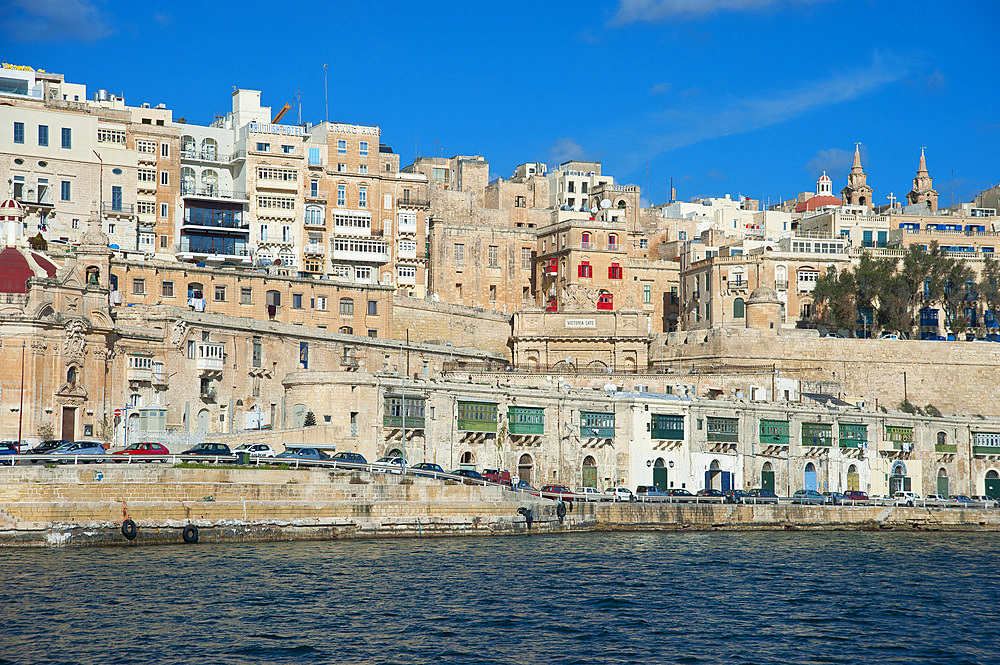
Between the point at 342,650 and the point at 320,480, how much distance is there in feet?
64.6

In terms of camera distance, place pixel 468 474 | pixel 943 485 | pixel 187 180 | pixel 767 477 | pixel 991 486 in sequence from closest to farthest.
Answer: pixel 468 474 < pixel 767 477 < pixel 943 485 < pixel 991 486 < pixel 187 180

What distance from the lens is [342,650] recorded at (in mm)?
34375

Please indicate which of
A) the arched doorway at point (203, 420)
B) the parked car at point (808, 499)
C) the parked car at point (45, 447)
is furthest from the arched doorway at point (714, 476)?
the parked car at point (45, 447)

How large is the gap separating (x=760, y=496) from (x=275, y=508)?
28733 millimetres

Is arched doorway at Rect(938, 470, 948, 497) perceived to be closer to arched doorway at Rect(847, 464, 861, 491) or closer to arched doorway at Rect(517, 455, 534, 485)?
arched doorway at Rect(847, 464, 861, 491)

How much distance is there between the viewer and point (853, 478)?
79500 millimetres

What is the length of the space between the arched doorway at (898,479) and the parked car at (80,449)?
49035 millimetres

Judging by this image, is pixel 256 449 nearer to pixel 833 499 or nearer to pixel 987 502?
pixel 833 499

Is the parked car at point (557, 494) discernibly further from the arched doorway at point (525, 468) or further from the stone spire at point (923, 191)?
the stone spire at point (923, 191)

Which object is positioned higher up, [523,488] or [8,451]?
[8,451]

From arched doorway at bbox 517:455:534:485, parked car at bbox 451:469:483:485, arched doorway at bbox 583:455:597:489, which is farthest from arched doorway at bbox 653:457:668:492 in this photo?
parked car at bbox 451:469:483:485

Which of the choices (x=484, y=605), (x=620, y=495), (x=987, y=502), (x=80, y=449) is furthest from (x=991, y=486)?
(x=80, y=449)

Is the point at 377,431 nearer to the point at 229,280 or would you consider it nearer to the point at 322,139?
the point at 229,280

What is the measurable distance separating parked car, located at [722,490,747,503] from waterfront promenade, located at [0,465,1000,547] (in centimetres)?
145
